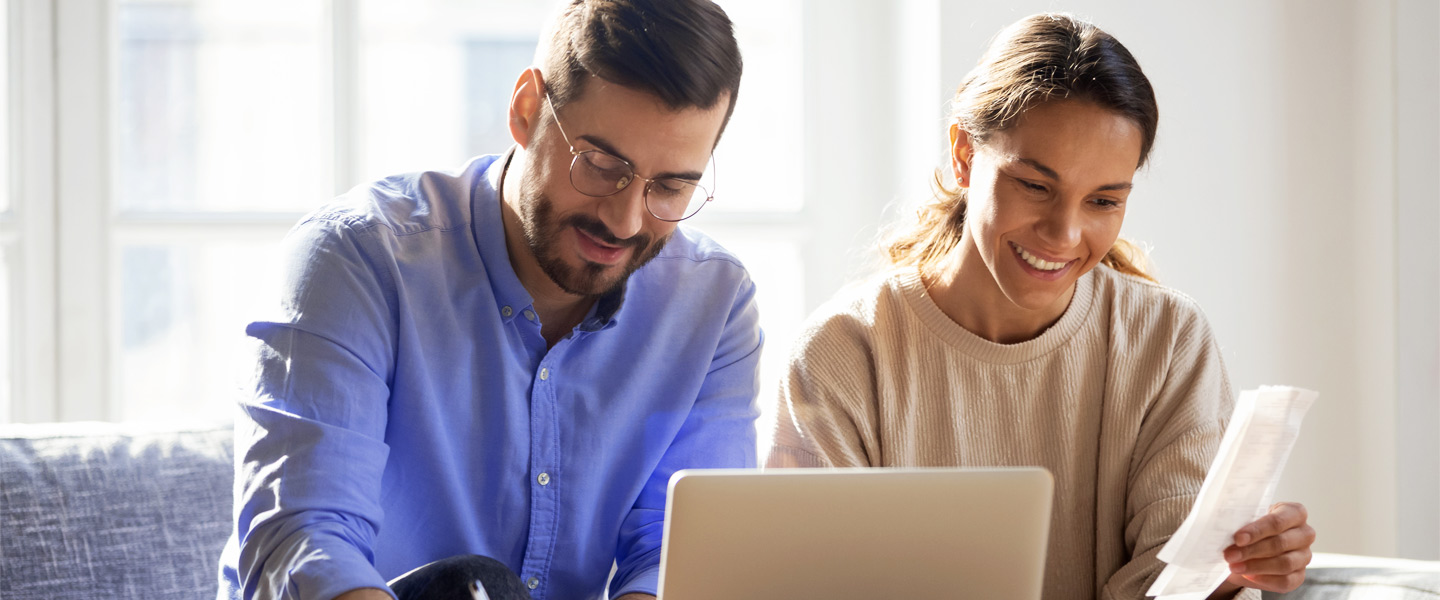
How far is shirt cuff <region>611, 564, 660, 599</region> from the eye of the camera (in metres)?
1.32

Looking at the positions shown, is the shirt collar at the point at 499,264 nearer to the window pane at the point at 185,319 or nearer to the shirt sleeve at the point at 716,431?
the shirt sleeve at the point at 716,431

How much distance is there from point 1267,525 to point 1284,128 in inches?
52.9

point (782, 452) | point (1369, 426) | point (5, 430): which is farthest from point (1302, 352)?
point (5, 430)

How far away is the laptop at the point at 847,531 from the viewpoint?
0.94 m

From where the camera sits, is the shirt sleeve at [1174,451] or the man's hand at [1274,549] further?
the shirt sleeve at [1174,451]

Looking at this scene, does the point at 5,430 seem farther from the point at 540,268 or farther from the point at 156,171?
the point at 156,171

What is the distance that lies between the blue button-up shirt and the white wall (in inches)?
40.6

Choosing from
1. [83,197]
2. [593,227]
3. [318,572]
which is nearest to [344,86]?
[83,197]

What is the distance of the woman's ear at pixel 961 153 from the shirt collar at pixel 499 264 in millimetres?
510

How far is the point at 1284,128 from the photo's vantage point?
7.75 feet

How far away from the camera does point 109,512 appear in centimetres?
155

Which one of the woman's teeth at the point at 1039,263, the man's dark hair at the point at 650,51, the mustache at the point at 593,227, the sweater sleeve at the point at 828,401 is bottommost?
the sweater sleeve at the point at 828,401

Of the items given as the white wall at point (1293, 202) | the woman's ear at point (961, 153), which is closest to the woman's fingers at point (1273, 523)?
the woman's ear at point (961, 153)

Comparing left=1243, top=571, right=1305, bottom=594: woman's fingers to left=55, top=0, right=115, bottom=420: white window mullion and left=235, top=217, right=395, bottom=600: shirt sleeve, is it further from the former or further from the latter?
left=55, top=0, right=115, bottom=420: white window mullion
